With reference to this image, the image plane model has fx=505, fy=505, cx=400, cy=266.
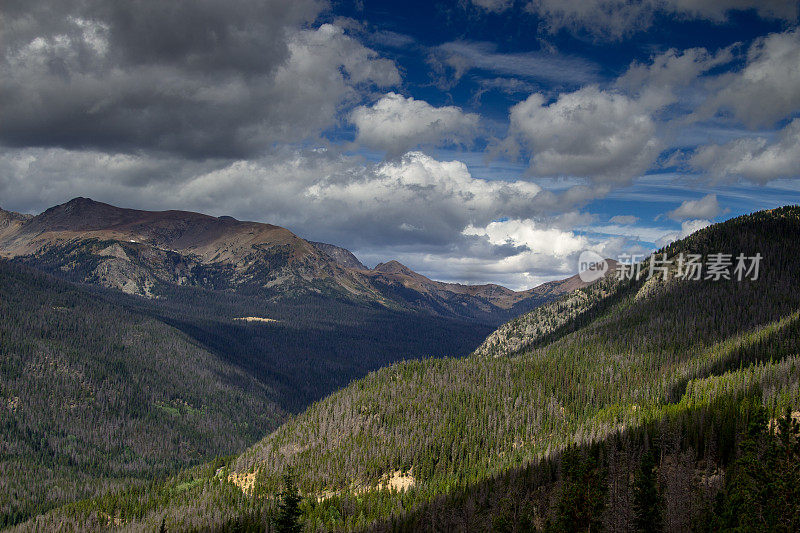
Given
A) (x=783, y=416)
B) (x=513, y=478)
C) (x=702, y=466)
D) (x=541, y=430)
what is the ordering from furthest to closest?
(x=541, y=430)
(x=513, y=478)
(x=783, y=416)
(x=702, y=466)

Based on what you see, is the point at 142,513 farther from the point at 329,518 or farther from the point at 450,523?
the point at 450,523

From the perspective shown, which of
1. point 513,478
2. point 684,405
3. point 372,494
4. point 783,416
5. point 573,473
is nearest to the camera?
point 573,473

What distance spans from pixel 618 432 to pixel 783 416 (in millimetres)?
37878

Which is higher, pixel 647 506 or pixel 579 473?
pixel 579 473

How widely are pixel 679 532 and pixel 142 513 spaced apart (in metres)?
188

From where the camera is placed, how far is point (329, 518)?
142125 mm

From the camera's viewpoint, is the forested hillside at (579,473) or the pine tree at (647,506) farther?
the forested hillside at (579,473)

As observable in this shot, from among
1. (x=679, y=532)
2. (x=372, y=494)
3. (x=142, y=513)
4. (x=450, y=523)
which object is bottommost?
(x=142, y=513)

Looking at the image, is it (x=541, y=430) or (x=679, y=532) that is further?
(x=541, y=430)

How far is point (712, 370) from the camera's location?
652 feet

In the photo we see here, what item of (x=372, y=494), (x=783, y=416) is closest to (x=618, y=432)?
(x=783, y=416)

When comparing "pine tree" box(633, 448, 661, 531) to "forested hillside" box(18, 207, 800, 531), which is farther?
"forested hillside" box(18, 207, 800, 531)

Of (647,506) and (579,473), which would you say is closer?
(647,506)

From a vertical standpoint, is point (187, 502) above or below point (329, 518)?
below
